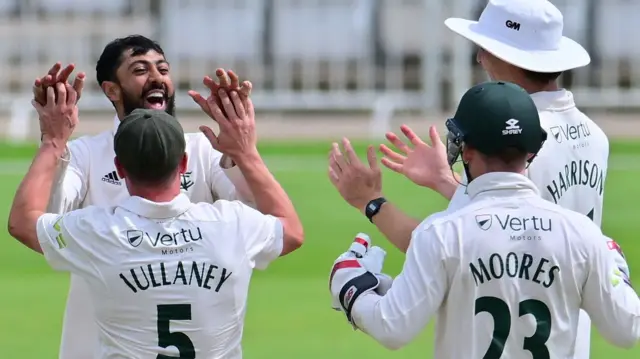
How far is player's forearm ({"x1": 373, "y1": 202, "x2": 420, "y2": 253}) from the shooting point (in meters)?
4.88

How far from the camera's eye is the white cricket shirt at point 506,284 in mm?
4199

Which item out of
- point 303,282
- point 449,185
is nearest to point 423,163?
point 449,185

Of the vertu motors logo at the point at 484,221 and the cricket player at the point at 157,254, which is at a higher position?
the vertu motors logo at the point at 484,221

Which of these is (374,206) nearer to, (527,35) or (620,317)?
(527,35)

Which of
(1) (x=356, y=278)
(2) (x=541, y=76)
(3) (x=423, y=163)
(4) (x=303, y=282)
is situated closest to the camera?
(1) (x=356, y=278)

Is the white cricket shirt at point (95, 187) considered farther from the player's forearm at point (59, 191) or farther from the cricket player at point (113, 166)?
the player's forearm at point (59, 191)

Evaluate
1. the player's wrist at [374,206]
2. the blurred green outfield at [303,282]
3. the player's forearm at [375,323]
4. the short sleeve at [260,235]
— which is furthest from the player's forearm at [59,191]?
the blurred green outfield at [303,282]

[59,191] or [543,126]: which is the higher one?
[543,126]

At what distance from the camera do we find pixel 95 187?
569 centimetres

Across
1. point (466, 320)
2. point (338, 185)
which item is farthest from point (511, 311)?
point (338, 185)

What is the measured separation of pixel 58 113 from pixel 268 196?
821mm

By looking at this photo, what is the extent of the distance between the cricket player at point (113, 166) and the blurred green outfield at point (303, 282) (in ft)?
9.77

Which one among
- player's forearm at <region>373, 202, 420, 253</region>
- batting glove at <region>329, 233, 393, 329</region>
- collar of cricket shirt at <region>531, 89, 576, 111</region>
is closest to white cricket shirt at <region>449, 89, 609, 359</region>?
collar of cricket shirt at <region>531, 89, 576, 111</region>

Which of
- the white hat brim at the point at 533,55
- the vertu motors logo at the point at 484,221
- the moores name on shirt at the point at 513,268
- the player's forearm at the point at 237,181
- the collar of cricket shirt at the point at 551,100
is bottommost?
the player's forearm at the point at 237,181
